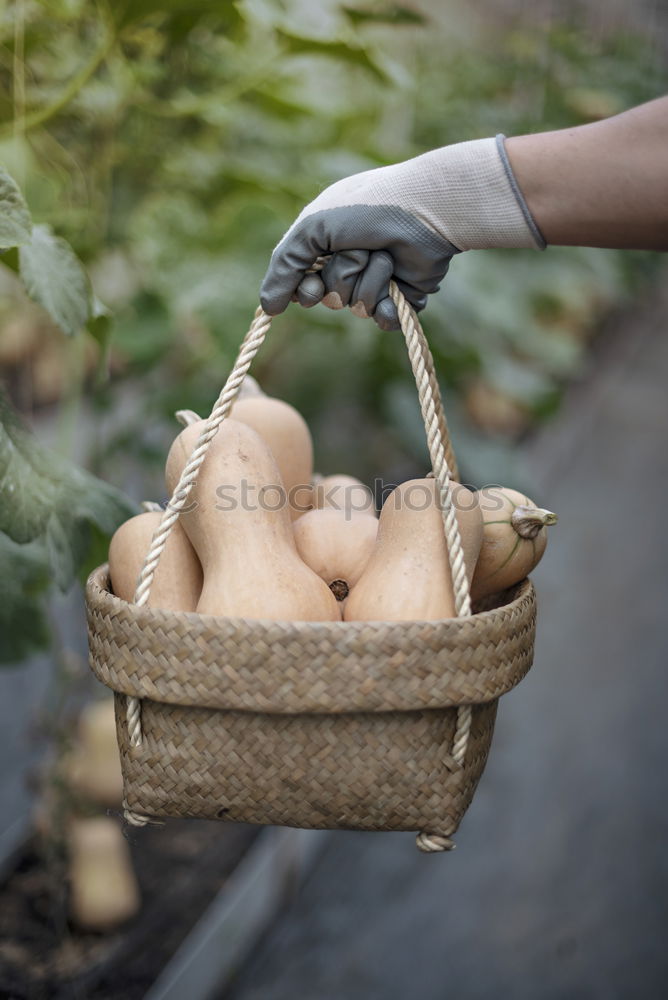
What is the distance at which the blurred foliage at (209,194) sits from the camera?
172 cm

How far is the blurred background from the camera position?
1.51 metres

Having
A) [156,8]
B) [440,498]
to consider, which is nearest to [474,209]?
[440,498]

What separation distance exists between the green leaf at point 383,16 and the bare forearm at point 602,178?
1055mm

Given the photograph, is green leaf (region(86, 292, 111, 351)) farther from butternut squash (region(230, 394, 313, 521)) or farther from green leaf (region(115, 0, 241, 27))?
green leaf (region(115, 0, 241, 27))

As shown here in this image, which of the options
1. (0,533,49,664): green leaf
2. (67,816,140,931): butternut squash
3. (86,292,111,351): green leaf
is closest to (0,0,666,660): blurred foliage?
(86,292,111,351): green leaf

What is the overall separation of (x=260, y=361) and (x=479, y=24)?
496 centimetres

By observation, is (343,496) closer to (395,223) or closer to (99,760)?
(395,223)

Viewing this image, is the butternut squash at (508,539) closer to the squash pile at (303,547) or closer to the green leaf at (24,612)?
the squash pile at (303,547)

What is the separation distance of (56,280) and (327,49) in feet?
2.99

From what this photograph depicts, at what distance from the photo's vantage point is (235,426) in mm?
1112

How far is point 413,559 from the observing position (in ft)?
3.31

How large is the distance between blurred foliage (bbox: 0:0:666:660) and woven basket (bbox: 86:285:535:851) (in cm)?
54

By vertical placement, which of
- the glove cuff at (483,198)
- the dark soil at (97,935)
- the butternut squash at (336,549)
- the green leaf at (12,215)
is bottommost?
the dark soil at (97,935)

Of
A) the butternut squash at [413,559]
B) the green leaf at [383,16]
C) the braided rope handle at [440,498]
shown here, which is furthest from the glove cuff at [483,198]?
the green leaf at [383,16]
